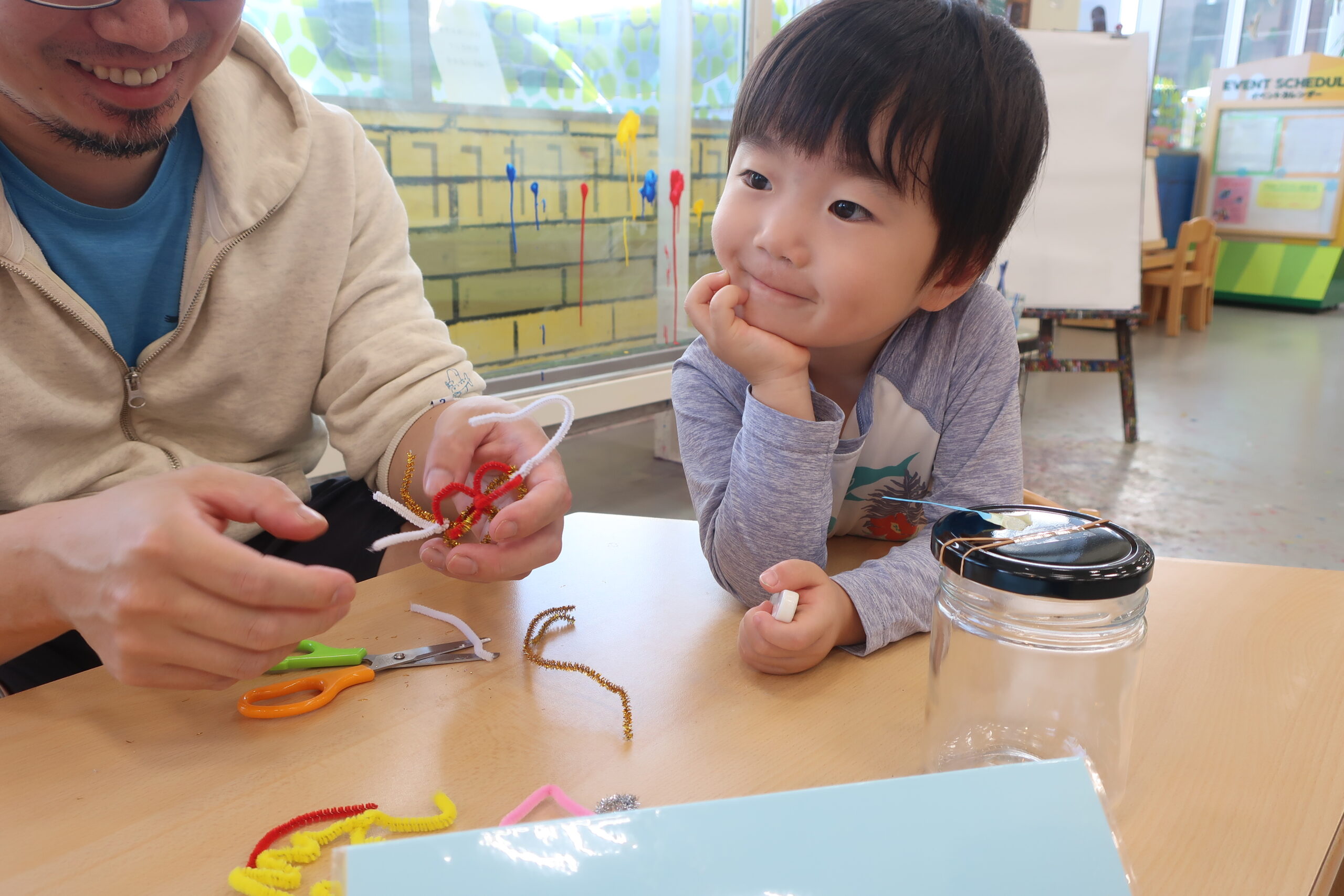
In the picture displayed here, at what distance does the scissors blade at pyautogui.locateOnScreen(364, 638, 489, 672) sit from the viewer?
605 millimetres

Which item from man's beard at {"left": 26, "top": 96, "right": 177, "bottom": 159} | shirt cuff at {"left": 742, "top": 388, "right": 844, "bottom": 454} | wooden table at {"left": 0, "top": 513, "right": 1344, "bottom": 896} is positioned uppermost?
man's beard at {"left": 26, "top": 96, "right": 177, "bottom": 159}

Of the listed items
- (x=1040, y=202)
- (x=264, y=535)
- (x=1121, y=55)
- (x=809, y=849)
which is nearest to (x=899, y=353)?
(x=809, y=849)

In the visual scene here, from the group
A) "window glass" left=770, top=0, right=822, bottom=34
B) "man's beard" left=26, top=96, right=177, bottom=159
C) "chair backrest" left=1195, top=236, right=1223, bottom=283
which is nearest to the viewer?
"man's beard" left=26, top=96, right=177, bottom=159

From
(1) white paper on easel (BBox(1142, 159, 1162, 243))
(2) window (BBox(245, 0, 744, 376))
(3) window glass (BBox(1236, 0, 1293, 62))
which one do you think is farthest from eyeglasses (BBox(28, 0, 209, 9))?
(3) window glass (BBox(1236, 0, 1293, 62))

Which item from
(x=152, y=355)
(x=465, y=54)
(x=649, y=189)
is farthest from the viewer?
(x=649, y=189)

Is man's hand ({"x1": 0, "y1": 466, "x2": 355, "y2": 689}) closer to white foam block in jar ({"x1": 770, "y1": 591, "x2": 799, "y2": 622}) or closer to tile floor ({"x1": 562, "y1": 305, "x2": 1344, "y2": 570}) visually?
white foam block in jar ({"x1": 770, "y1": 591, "x2": 799, "y2": 622})

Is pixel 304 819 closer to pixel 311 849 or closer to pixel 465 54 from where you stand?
pixel 311 849

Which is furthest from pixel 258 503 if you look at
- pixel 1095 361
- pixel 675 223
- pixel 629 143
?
pixel 1095 361

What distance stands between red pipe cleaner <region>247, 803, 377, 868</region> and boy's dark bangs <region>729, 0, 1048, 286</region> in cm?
55

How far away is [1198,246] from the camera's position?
5.07 meters

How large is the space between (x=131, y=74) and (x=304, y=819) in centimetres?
61

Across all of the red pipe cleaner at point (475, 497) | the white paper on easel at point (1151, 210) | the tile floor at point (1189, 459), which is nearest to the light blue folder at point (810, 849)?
the red pipe cleaner at point (475, 497)

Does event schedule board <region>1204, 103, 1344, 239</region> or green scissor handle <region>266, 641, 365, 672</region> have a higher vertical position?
event schedule board <region>1204, 103, 1344, 239</region>

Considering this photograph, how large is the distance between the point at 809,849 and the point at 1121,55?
3.06 metres
